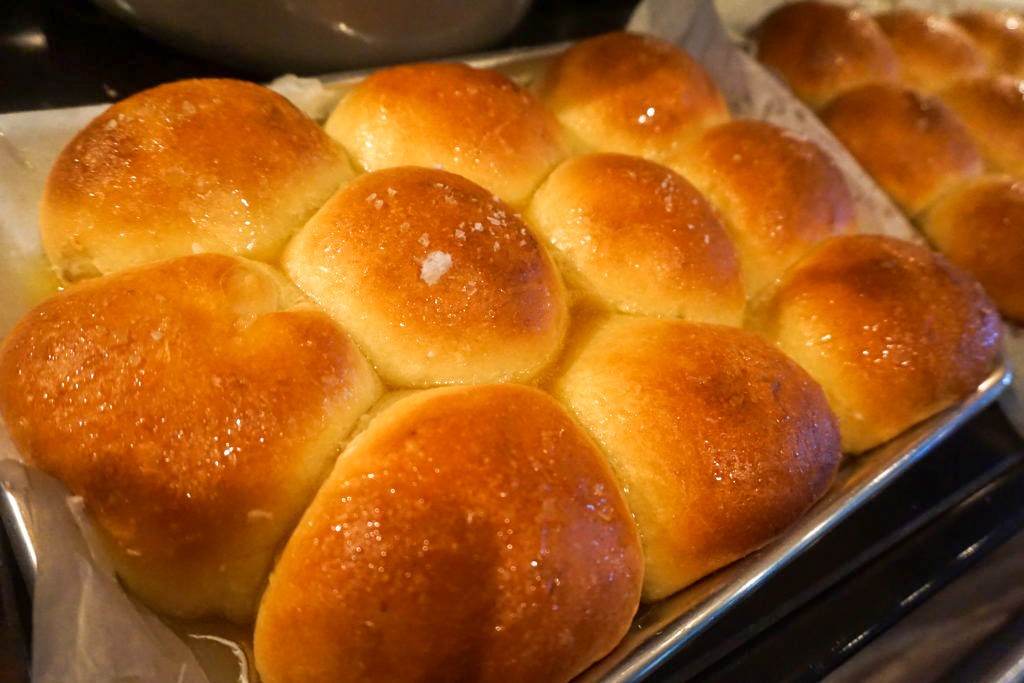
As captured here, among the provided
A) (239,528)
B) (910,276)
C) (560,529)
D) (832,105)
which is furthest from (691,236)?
(832,105)

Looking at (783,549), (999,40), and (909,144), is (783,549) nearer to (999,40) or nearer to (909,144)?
(909,144)

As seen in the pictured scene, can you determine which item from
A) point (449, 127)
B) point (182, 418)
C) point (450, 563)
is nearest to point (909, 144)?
point (449, 127)

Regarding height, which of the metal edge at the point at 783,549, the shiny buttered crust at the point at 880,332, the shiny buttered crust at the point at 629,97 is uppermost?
the shiny buttered crust at the point at 629,97

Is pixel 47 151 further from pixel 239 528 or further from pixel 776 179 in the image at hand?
pixel 776 179

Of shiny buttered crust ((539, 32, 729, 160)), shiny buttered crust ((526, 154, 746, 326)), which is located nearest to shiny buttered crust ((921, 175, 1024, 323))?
A: shiny buttered crust ((539, 32, 729, 160))

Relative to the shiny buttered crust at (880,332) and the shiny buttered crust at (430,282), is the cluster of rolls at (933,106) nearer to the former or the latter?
the shiny buttered crust at (880,332)

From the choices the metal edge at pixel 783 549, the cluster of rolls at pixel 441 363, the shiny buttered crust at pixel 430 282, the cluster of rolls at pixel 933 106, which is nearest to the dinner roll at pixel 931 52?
the cluster of rolls at pixel 933 106
